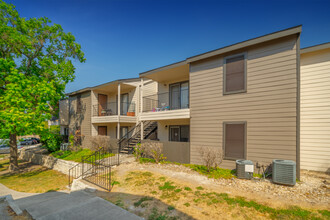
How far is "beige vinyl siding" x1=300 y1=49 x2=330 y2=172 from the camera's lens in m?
7.09

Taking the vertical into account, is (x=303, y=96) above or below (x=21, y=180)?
above

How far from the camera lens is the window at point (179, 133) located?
11810 mm

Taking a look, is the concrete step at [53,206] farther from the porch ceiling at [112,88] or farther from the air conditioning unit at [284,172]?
the porch ceiling at [112,88]

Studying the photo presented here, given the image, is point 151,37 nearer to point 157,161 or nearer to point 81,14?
point 81,14

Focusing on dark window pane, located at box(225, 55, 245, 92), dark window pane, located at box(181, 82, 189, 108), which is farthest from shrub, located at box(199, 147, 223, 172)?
dark window pane, located at box(181, 82, 189, 108)

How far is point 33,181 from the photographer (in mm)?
10594

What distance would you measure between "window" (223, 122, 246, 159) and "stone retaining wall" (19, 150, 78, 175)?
32.9 feet

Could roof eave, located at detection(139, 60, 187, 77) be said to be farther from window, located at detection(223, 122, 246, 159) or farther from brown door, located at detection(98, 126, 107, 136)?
brown door, located at detection(98, 126, 107, 136)

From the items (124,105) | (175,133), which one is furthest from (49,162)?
(175,133)

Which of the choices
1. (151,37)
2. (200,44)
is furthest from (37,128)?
(200,44)

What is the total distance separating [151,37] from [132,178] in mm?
17869

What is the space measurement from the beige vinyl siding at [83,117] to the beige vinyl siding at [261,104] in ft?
39.6

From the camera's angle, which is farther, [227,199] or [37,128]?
[37,128]

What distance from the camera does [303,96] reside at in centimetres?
763
